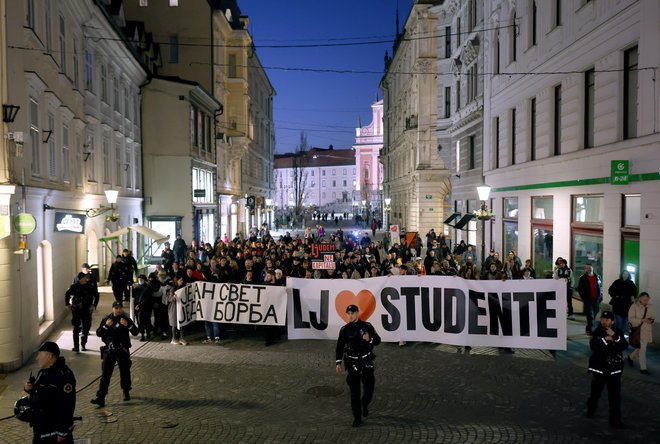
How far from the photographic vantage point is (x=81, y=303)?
12.7 m

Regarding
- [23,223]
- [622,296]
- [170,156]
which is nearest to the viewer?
[23,223]

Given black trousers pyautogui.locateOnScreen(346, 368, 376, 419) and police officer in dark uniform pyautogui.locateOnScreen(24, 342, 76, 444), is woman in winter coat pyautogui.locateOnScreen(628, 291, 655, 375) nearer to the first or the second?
black trousers pyautogui.locateOnScreen(346, 368, 376, 419)

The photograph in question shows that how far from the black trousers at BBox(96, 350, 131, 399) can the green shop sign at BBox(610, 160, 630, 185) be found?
1202 cm

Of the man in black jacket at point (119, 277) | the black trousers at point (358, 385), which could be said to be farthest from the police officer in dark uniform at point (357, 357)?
the man in black jacket at point (119, 277)

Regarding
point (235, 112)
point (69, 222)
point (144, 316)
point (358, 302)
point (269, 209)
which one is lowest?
point (144, 316)

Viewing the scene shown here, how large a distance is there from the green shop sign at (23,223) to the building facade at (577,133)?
12.8 metres

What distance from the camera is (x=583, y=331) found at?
14.7 meters

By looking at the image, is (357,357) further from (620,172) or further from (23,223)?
(620,172)

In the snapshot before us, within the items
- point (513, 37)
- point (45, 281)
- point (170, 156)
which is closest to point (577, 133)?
point (513, 37)

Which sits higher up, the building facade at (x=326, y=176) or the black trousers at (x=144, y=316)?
the building facade at (x=326, y=176)

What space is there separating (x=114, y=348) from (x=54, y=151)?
7.94 metres

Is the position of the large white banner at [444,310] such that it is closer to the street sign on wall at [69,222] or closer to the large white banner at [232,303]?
the large white banner at [232,303]

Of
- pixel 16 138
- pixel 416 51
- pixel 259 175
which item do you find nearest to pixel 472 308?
pixel 16 138

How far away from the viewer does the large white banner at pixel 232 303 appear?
1321 cm
